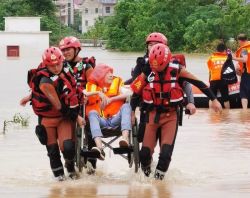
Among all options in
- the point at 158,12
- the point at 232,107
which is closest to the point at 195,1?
the point at 158,12

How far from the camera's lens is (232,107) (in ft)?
68.4

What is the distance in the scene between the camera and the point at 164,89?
33.4 feet

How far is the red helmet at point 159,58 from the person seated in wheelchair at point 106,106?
1.71 ft

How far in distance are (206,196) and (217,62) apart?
11.1m

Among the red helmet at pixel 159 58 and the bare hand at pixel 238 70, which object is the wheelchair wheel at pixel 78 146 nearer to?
the red helmet at pixel 159 58

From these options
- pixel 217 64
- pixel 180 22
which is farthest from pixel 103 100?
pixel 180 22

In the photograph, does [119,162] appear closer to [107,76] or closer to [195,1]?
[107,76]

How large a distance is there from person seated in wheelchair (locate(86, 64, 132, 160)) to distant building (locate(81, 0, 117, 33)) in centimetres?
15693

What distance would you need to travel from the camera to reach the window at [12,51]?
76188 mm

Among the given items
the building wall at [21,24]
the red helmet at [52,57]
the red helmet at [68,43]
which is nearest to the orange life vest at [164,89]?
the red helmet at [52,57]

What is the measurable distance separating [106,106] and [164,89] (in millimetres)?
724

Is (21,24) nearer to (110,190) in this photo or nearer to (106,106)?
(106,106)

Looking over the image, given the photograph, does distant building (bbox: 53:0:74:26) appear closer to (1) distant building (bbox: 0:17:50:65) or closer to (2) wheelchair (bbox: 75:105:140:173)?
(1) distant building (bbox: 0:17:50:65)

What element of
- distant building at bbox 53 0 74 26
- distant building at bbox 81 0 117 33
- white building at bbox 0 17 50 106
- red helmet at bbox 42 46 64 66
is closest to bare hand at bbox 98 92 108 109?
red helmet at bbox 42 46 64 66
